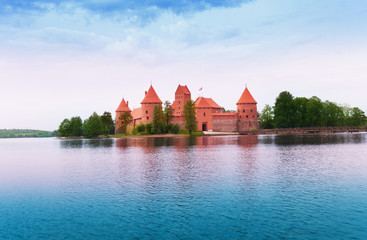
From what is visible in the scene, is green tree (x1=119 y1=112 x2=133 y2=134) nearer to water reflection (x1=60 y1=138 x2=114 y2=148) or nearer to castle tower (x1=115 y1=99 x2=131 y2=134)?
castle tower (x1=115 y1=99 x2=131 y2=134)

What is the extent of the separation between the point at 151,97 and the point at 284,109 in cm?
4202

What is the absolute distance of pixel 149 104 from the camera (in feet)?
331

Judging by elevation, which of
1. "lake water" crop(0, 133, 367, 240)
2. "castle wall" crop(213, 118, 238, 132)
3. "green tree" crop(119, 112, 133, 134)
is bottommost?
"lake water" crop(0, 133, 367, 240)

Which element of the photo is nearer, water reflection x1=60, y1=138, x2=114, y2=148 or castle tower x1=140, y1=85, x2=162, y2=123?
water reflection x1=60, y1=138, x2=114, y2=148

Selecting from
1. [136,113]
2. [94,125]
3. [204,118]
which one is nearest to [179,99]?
[204,118]

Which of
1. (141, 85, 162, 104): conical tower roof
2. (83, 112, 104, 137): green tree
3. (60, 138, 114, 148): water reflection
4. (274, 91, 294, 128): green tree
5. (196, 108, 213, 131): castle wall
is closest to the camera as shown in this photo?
(60, 138, 114, 148): water reflection

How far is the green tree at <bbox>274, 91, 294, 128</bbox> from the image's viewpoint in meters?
87.5

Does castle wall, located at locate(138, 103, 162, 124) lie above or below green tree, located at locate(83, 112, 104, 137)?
above

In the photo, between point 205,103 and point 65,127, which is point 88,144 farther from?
point 65,127

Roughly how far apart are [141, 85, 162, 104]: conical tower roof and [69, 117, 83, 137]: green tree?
79.6 ft

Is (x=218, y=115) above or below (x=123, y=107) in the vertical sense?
below

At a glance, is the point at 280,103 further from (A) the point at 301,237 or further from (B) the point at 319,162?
(A) the point at 301,237

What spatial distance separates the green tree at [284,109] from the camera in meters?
87.5

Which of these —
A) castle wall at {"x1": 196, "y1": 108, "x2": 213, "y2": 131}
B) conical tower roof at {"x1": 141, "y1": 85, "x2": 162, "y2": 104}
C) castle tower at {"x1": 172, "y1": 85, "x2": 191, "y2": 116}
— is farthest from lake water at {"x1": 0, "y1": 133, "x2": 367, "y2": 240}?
castle tower at {"x1": 172, "y1": 85, "x2": 191, "y2": 116}
